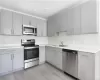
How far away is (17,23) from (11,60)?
5.02ft

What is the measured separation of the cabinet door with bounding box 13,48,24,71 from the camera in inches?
99.3

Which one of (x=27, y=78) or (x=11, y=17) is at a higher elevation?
(x=11, y=17)

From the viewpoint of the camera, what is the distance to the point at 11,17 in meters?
2.69

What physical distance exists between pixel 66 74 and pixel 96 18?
2.06m

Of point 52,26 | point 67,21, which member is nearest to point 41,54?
point 52,26

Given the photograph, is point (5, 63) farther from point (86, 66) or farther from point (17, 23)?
point (86, 66)

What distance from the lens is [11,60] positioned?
2426 mm

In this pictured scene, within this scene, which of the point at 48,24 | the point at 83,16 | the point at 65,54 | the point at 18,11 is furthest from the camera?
the point at 48,24

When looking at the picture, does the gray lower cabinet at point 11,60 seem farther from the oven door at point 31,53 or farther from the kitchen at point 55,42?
the oven door at point 31,53

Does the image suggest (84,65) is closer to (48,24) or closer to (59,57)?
(59,57)

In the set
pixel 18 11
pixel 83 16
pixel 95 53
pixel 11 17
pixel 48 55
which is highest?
pixel 18 11

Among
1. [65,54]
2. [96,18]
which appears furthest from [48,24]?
[96,18]

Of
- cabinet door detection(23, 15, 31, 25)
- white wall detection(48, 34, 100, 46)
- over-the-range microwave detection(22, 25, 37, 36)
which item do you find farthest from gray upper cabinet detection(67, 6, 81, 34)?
cabinet door detection(23, 15, 31, 25)

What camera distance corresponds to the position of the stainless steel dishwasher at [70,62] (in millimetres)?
2057
